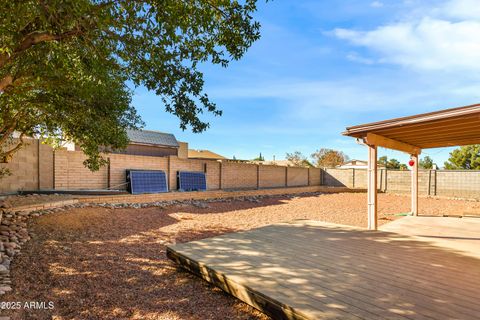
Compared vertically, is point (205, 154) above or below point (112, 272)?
above

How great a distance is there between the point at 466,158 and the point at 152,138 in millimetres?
32726

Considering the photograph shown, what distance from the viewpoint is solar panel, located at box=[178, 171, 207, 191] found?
43.7 ft

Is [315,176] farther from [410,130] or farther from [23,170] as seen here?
Result: [23,170]

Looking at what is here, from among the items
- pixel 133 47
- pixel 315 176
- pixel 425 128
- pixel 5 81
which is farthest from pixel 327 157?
pixel 5 81

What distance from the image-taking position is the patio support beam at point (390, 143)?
617 centimetres

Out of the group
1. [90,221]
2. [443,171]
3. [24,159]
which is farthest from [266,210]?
[443,171]

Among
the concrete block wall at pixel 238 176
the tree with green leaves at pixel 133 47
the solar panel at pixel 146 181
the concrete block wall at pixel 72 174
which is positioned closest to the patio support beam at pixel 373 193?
the tree with green leaves at pixel 133 47

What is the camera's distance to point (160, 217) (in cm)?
821

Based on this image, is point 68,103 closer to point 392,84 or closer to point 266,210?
point 266,210

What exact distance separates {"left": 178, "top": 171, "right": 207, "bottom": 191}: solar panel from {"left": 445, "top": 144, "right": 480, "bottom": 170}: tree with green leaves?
28673 millimetres

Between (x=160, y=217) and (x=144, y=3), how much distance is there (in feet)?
20.7

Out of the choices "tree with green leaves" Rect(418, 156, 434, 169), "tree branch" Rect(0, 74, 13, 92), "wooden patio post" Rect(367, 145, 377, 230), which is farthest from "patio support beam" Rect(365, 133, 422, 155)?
"tree with green leaves" Rect(418, 156, 434, 169)

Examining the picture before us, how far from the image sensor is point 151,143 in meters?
20.9

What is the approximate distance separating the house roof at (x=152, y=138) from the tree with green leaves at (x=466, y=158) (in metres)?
30.5
